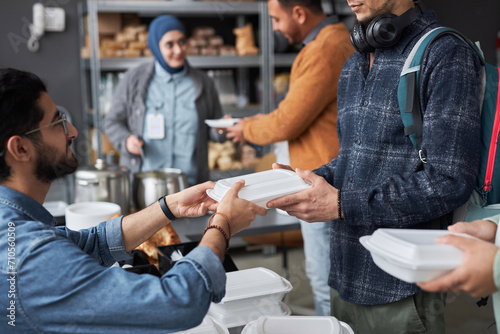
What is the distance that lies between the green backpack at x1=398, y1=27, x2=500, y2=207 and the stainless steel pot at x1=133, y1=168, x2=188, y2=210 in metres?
1.40

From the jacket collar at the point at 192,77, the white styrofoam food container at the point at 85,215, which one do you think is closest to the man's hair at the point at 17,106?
the white styrofoam food container at the point at 85,215

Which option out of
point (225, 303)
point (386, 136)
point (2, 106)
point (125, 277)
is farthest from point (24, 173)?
point (386, 136)

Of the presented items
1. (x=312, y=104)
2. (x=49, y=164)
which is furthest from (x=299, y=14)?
(x=49, y=164)

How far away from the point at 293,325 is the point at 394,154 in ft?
1.88

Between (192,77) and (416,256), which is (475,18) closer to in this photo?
(192,77)

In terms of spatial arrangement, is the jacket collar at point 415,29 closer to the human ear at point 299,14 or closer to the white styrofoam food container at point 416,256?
the white styrofoam food container at point 416,256

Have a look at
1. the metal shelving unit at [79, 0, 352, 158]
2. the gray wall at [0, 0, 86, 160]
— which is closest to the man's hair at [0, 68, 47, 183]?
the metal shelving unit at [79, 0, 352, 158]

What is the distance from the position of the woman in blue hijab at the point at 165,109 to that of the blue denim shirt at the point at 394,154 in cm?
194

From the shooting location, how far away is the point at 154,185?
263cm

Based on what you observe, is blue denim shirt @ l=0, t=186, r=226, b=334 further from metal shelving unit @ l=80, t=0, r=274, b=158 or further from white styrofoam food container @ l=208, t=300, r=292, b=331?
metal shelving unit @ l=80, t=0, r=274, b=158

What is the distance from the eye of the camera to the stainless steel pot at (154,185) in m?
2.62

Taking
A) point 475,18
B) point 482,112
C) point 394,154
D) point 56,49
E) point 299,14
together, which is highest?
point 475,18

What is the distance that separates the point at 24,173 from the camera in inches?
49.1

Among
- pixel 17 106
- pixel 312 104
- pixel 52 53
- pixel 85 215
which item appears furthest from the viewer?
pixel 52 53
